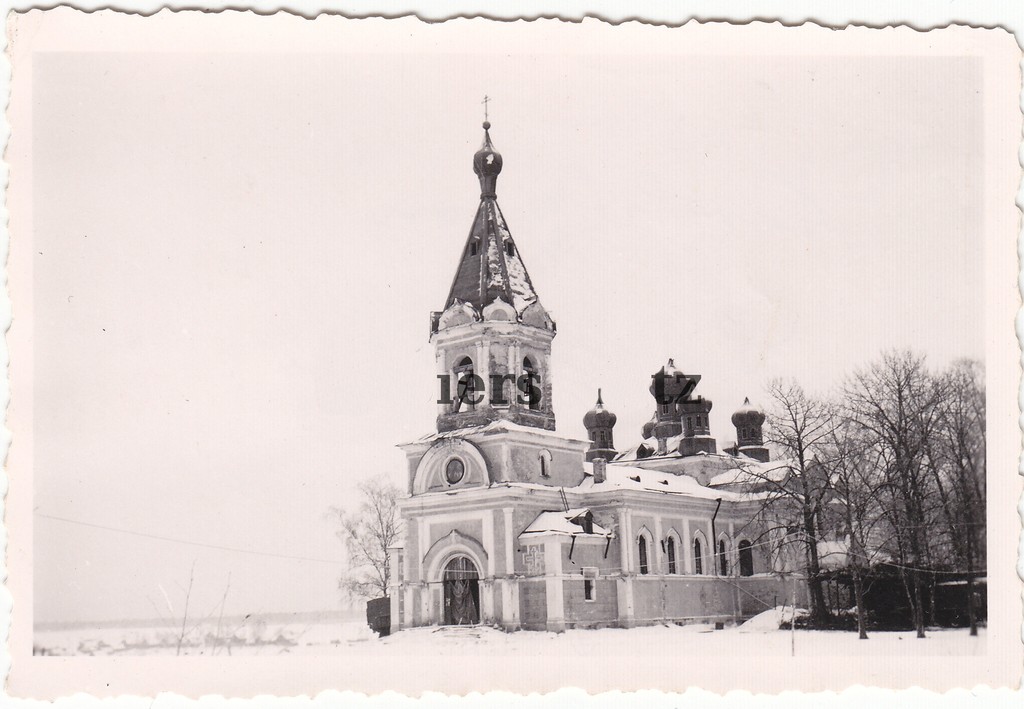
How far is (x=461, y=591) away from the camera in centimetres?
2908

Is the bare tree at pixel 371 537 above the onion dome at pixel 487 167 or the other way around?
the other way around

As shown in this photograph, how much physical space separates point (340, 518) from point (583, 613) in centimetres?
592

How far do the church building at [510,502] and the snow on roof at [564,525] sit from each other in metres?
0.04

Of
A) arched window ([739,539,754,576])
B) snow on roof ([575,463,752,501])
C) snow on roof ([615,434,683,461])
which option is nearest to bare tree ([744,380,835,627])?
arched window ([739,539,754,576])

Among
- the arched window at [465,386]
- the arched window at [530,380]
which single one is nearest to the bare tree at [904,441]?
the arched window at [530,380]

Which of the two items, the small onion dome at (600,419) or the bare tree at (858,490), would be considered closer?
the bare tree at (858,490)

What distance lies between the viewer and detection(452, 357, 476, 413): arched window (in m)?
29.4

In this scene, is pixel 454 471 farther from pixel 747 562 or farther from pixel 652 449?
pixel 652 449

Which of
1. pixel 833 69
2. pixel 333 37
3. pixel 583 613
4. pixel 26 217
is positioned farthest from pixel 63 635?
pixel 833 69

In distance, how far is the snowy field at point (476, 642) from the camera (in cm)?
2052

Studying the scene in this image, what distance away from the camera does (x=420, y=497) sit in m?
29.6

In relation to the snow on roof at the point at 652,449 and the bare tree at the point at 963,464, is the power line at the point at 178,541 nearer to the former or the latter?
the bare tree at the point at 963,464

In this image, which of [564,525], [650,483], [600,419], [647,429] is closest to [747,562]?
[650,483]

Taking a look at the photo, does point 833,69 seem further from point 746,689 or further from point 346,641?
point 346,641
